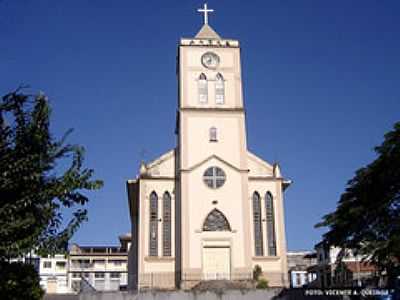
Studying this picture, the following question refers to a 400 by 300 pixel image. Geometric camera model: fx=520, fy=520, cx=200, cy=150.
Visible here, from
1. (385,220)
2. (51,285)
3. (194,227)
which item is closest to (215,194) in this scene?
(194,227)

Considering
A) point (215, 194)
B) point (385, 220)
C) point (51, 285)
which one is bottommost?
point (51, 285)

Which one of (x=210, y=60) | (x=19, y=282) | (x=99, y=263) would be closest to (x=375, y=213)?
(x=19, y=282)

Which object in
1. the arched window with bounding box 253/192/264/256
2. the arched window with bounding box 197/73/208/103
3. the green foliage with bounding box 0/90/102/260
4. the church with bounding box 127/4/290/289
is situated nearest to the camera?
the green foliage with bounding box 0/90/102/260

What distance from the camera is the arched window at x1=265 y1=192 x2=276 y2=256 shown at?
1309 inches

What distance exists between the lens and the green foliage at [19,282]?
35.8 ft

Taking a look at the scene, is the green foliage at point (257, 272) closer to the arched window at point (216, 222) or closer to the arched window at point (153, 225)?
the arched window at point (216, 222)

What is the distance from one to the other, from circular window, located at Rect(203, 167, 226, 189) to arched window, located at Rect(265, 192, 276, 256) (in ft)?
10.8

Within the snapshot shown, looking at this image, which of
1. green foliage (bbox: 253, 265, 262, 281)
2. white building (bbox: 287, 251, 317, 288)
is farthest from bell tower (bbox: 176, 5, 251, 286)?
white building (bbox: 287, 251, 317, 288)

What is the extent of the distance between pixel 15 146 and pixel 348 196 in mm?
14801

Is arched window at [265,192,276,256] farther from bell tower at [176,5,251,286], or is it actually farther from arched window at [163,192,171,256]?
arched window at [163,192,171,256]

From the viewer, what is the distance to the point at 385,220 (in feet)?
63.9

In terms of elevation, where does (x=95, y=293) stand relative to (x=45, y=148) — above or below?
below

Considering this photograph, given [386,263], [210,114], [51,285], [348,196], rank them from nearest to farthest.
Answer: [386,263] < [348,196] < [210,114] < [51,285]

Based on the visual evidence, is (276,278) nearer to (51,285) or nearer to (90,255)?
(51,285)
